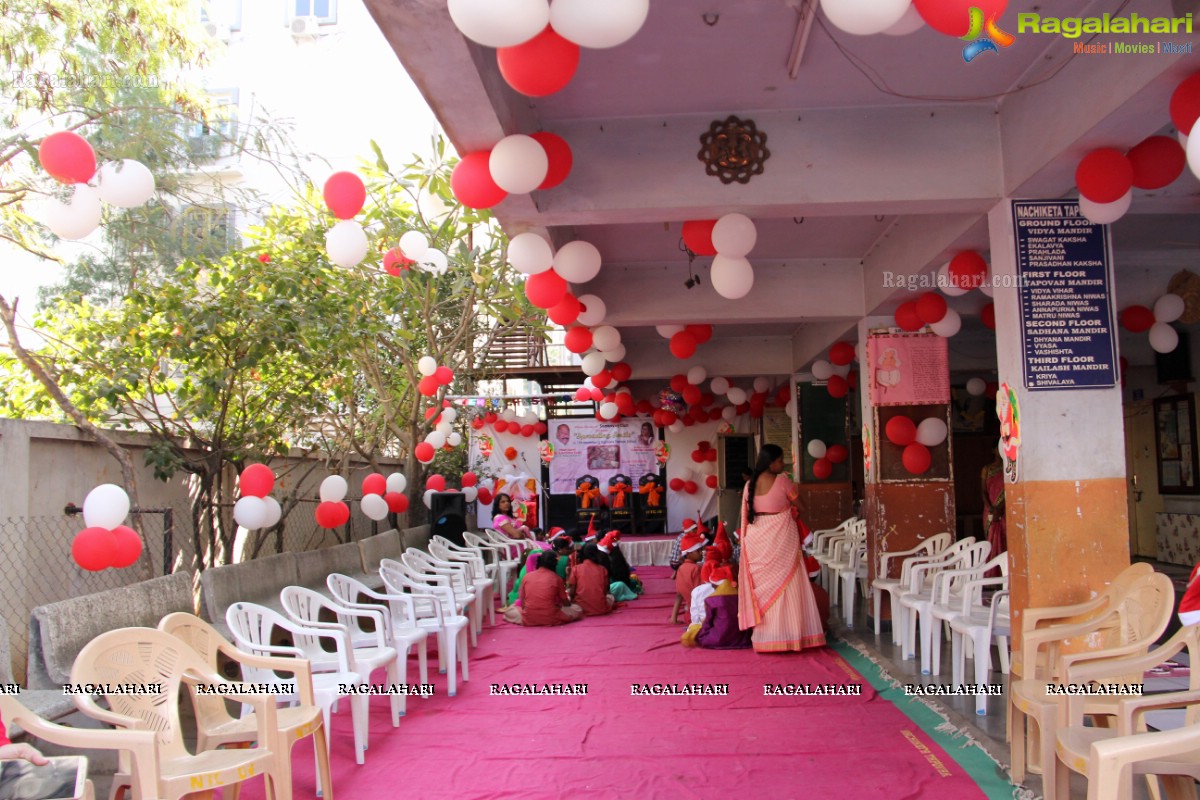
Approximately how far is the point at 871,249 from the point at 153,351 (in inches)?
218

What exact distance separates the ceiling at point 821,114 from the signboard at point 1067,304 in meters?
0.25

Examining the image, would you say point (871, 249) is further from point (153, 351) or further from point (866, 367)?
point (153, 351)

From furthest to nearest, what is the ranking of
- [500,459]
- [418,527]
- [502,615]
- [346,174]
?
[500,459]
[418,527]
[502,615]
[346,174]

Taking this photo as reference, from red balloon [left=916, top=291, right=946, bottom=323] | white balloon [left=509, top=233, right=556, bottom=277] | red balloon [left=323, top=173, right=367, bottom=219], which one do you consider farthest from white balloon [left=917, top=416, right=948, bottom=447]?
red balloon [left=323, top=173, right=367, bottom=219]

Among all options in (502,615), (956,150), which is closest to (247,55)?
(502,615)

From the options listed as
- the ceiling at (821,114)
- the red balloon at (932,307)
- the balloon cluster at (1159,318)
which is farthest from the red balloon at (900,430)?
the balloon cluster at (1159,318)

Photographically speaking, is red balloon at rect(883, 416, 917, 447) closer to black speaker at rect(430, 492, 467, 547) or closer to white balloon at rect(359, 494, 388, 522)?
white balloon at rect(359, 494, 388, 522)

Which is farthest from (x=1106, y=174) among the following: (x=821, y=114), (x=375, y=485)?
(x=375, y=485)

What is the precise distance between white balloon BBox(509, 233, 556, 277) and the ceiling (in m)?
0.12

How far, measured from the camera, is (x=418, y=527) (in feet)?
Answer: 34.3

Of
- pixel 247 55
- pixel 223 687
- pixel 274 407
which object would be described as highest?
pixel 247 55

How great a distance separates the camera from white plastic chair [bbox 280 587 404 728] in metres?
4.57

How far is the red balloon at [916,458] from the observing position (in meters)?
7.15

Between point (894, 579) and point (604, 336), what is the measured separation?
3.24 m
